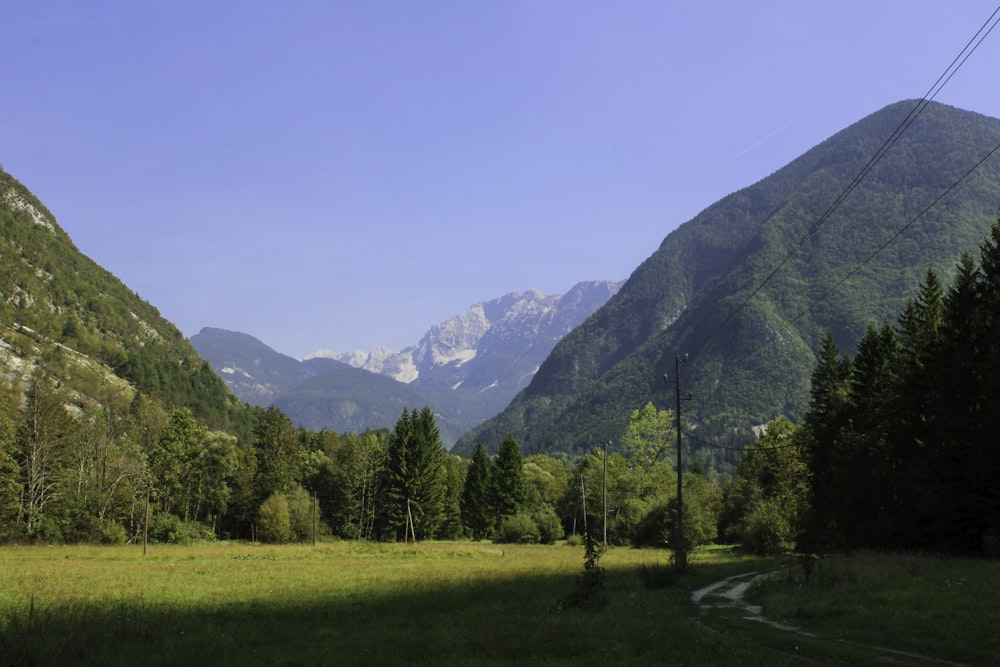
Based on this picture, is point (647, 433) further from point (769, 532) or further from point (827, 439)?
point (827, 439)

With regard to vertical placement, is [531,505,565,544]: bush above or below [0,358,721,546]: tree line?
below

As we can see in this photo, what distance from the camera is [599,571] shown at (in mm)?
25641

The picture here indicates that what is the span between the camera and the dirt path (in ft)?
46.8

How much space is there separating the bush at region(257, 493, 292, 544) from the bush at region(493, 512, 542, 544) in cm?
2769

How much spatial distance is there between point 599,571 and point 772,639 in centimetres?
865

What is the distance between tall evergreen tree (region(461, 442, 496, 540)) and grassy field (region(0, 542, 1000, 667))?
2161 inches

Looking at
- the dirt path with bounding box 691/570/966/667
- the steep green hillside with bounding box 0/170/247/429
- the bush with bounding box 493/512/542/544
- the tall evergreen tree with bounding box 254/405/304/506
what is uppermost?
the steep green hillside with bounding box 0/170/247/429

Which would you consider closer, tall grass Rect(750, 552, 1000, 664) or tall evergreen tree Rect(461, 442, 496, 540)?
tall grass Rect(750, 552, 1000, 664)

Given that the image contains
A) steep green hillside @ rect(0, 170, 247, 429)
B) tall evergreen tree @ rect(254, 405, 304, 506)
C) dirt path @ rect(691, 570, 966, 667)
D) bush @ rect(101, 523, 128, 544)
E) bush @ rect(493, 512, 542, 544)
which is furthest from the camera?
steep green hillside @ rect(0, 170, 247, 429)

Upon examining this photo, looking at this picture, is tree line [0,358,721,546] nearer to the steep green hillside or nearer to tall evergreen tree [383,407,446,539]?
tall evergreen tree [383,407,446,539]

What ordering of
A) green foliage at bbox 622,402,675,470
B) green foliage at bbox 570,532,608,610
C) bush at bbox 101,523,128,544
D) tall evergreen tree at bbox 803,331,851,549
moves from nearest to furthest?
1. green foliage at bbox 570,532,608,610
2. tall evergreen tree at bbox 803,331,851,549
3. bush at bbox 101,523,128,544
4. green foliage at bbox 622,402,675,470

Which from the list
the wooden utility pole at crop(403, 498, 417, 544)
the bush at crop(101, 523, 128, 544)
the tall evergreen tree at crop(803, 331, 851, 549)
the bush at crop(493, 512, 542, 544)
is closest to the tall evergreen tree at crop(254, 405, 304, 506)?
the wooden utility pole at crop(403, 498, 417, 544)

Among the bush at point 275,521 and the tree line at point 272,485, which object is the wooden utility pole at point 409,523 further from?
the bush at point 275,521

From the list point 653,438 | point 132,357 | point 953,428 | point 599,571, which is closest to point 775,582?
point 599,571
